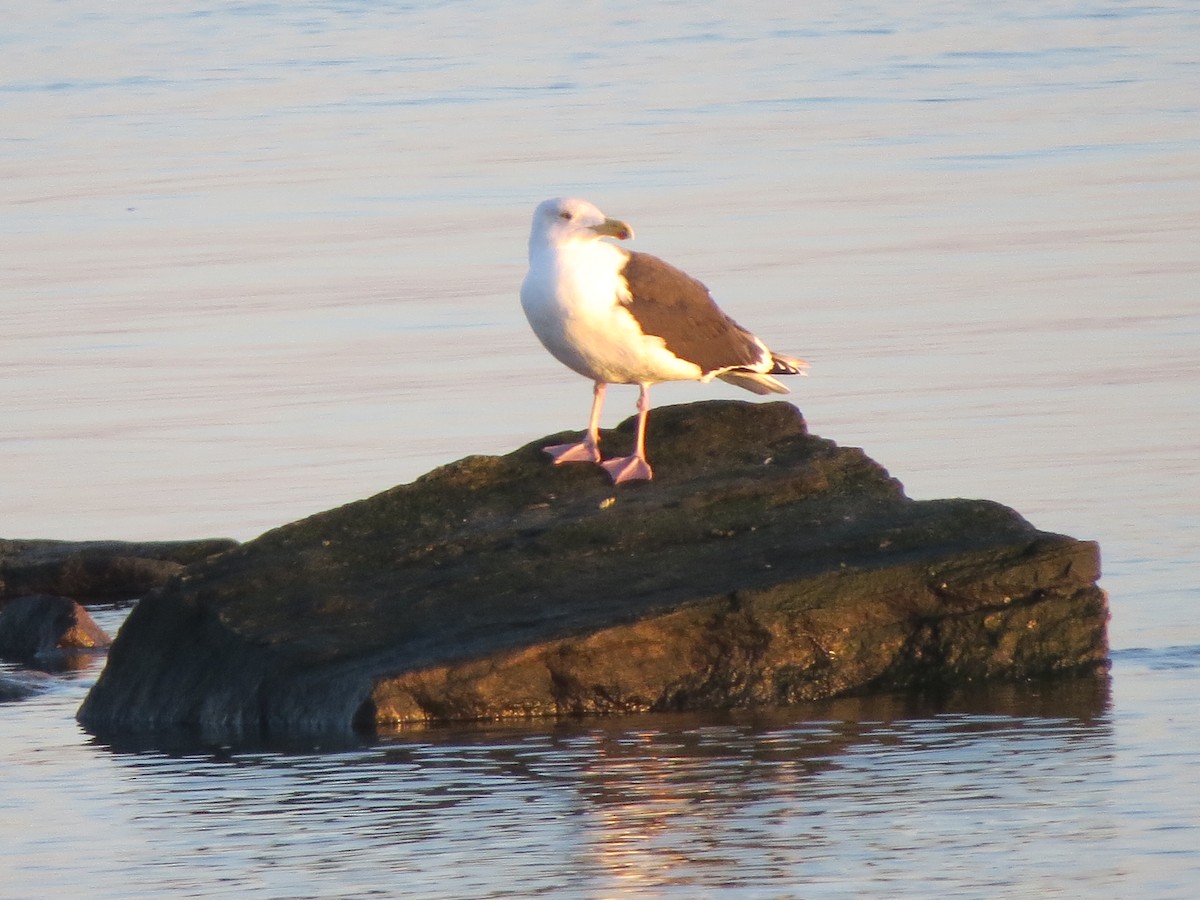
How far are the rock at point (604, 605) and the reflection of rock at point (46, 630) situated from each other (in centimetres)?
170

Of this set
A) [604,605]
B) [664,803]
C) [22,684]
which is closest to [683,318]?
[604,605]

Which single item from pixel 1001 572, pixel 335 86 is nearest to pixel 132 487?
pixel 1001 572

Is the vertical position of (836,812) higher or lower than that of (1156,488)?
lower

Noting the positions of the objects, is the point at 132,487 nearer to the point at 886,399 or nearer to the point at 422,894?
the point at 886,399

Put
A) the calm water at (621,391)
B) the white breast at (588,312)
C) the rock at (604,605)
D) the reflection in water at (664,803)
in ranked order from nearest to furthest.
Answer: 1. the reflection in water at (664,803)
2. the calm water at (621,391)
3. the rock at (604,605)
4. the white breast at (588,312)

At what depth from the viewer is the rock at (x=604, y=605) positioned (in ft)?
31.9

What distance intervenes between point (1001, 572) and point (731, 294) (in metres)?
9.75

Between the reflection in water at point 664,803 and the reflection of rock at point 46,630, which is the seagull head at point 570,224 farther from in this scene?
the reflection of rock at point 46,630

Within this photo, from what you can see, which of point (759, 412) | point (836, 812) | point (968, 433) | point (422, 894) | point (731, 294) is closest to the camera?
point (422, 894)

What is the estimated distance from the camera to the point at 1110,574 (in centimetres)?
1220

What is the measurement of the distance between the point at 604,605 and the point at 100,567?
179 inches

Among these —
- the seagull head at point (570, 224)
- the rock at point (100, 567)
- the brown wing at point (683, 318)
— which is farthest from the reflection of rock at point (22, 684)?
the brown wing at point (683, 318)

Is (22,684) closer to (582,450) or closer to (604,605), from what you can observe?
(582,450)

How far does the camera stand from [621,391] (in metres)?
17.6
